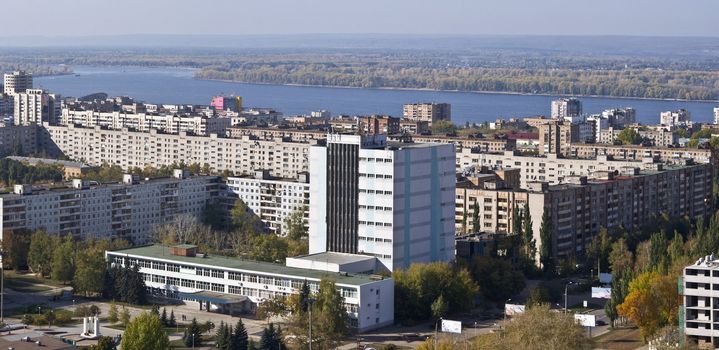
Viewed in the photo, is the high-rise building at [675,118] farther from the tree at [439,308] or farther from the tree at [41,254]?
the tree at [439,308]

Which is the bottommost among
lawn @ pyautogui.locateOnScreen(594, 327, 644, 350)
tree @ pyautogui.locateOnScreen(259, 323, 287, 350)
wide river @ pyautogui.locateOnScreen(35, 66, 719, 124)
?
wide river @ pyautogui.locateOnScreen(35, 66, 719, 124)

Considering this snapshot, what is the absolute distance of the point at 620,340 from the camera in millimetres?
20562

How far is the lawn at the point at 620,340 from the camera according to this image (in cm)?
2011

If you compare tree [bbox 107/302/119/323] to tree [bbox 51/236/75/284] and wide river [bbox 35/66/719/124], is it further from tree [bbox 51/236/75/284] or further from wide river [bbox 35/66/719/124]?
wide river [bbox 35/66/719/124]

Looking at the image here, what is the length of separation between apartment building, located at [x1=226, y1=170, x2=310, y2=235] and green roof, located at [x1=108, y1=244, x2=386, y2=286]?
6102 mm

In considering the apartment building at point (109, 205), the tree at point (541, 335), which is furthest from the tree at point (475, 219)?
the tree at point (541, 335)

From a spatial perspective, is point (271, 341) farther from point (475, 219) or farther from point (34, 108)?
point (34, 108)

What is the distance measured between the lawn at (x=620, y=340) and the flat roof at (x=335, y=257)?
4.10m

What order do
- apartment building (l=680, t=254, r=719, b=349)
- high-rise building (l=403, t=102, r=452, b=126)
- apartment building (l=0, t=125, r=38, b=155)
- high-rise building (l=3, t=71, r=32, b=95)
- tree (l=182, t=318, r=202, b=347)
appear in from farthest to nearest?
high-rise building (l=3, t=71, r=32, b=95)
high-rise building (l=403, t=102, r=452, b=126)
apartment building (l=0, t=125, r=38, b=155)
tree (l=182, t=318, r=202, b=347)
apartment building (l=680, t=254, r=719, b=349)

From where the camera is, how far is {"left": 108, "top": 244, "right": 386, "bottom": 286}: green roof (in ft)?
71.2

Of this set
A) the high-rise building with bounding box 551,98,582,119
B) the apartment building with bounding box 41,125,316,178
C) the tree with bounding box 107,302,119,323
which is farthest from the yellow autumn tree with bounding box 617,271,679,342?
the high-rise building with bounding box 551,98,582,119

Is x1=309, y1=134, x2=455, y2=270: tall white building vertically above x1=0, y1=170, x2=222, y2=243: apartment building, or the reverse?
x1=309, y1=134, x2=455, y2=270: tall white building

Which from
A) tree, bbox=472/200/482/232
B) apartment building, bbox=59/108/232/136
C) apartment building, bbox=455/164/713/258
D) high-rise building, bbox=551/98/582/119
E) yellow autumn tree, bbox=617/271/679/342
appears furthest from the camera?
high-rise building, bbox=551/98/582/119

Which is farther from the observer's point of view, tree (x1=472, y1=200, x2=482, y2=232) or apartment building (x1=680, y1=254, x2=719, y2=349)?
tree (x1=472, y1=200, x2=482, y2=232)
